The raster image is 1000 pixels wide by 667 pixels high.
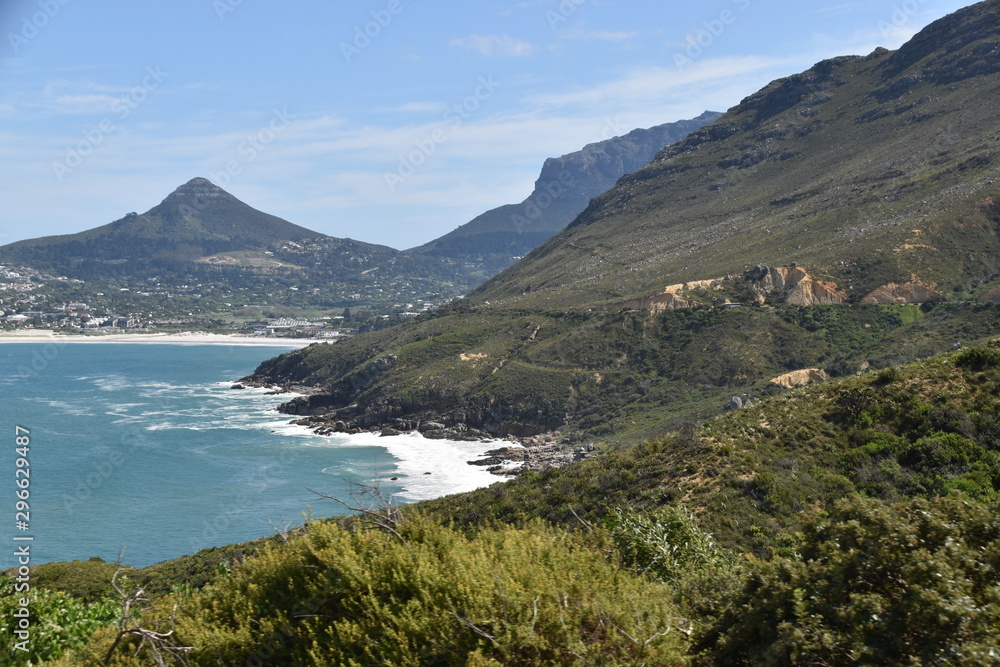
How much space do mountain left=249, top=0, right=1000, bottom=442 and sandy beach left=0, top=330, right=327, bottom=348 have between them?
69.9 metres

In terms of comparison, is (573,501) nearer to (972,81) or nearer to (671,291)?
(671,291)

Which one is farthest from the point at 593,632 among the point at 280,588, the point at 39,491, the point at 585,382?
the point at 585,382

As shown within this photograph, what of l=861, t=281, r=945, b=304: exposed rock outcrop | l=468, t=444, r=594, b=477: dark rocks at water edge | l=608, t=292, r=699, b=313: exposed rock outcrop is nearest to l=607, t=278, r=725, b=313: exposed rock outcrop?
l=608, t=292, r=699, b=313: exposed rock outcrop

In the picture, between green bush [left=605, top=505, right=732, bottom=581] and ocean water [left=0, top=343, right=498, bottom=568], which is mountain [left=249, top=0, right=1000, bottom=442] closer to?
ocean water [left=0, top=343, right=498, bottom=568]

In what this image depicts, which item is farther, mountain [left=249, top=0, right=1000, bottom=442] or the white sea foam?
mountain [left=249, top=0, right=1000, bottom=442]

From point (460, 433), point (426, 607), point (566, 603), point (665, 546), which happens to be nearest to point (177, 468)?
point (460, 433)

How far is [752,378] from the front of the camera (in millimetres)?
65312

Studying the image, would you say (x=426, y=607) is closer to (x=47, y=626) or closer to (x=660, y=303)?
(x=47, y=626)

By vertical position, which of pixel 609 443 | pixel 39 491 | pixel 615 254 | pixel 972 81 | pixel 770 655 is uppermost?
pixel 972 81

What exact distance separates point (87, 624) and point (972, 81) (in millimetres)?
128407

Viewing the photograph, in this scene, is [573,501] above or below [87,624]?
below

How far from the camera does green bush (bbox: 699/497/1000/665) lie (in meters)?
7.08

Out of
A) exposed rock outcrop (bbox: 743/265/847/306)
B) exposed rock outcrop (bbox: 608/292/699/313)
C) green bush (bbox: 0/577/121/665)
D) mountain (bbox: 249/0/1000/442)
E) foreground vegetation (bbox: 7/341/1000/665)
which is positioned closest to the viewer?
foreground vegetation (bbox: 7/341/1000/665)

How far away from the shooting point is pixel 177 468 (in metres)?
61.8
